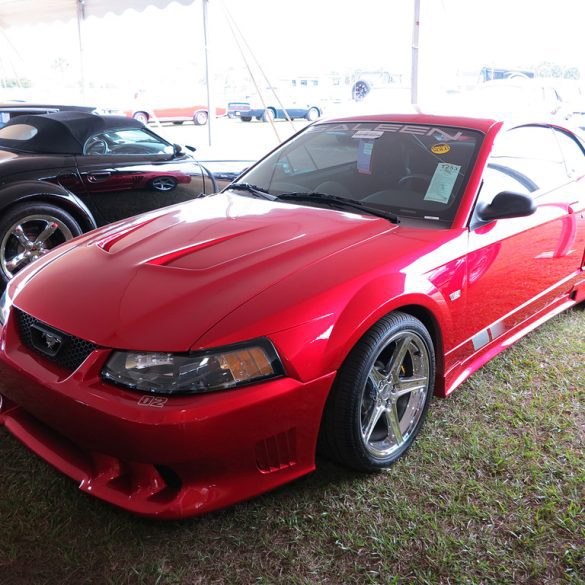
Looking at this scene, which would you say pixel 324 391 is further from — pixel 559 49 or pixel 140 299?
pixel 559 49

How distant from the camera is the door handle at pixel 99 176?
4547 mm

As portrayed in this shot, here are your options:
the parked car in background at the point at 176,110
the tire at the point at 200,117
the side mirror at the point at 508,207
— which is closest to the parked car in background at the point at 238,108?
the parked car in background at the point at 176,110

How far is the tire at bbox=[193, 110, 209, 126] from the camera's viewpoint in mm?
22055

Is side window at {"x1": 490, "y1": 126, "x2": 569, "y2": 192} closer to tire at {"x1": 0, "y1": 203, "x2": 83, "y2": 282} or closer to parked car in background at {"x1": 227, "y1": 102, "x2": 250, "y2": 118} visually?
tire at {"x1": 0, "y1": 203, "x2": 83, "y2": 282}

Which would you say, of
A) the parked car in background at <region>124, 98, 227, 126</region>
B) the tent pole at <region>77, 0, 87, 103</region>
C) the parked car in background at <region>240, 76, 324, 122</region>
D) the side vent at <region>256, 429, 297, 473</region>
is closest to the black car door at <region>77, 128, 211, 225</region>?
the side vent at <region>256, 429, 297, 473</region>

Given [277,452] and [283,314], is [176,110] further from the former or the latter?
[277,452]

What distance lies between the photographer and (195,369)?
182 cm

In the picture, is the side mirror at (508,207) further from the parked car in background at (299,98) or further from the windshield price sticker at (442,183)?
the parked car in background at (299,98)

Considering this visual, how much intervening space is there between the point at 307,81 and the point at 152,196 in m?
19.7

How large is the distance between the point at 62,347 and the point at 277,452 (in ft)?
2.66

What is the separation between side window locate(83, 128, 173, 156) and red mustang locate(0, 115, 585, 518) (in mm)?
2016

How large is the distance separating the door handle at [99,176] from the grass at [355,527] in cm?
246

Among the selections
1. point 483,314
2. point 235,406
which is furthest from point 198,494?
point 483,314

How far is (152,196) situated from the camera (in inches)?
190
